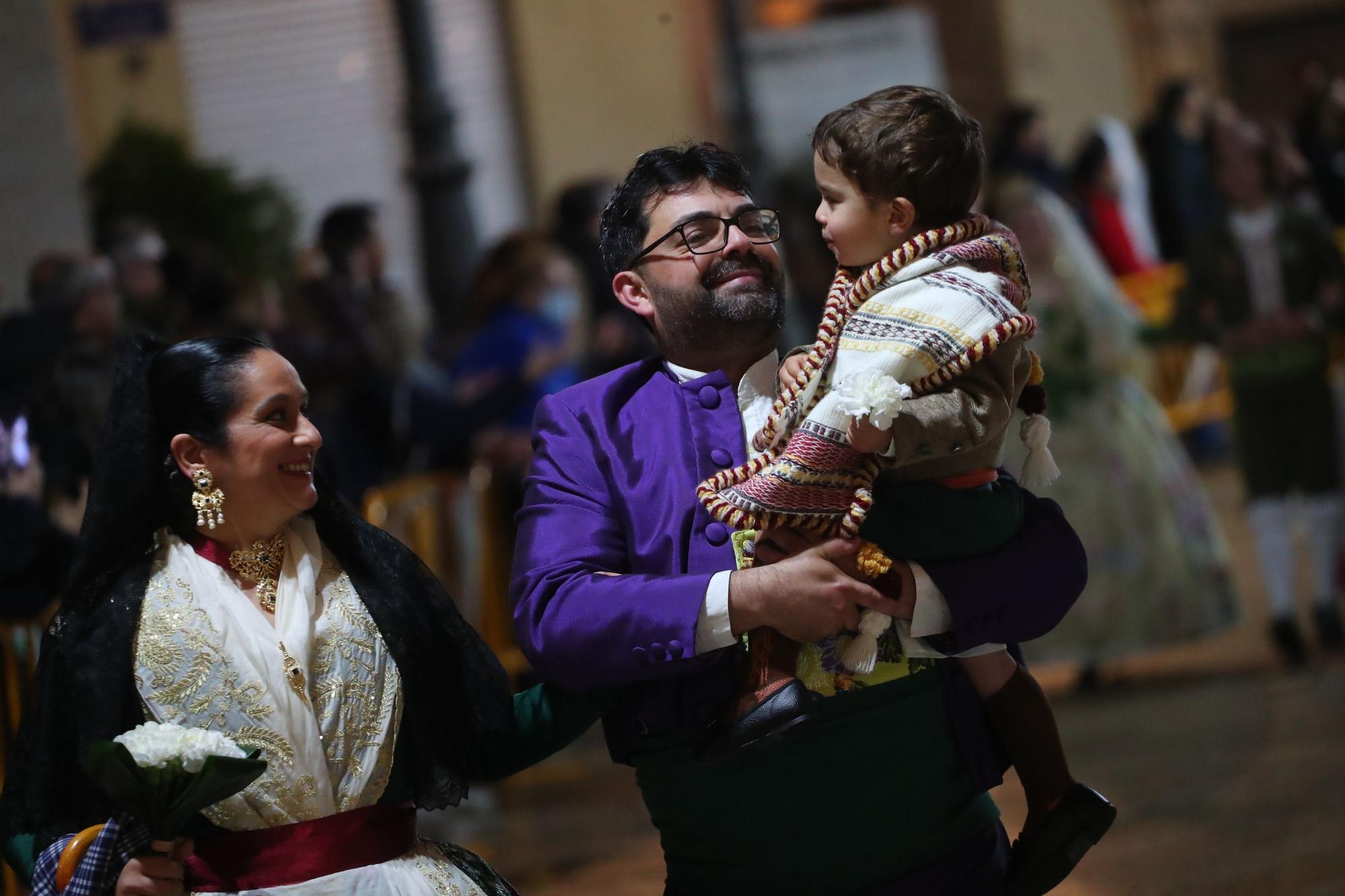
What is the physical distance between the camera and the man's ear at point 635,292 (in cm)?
298

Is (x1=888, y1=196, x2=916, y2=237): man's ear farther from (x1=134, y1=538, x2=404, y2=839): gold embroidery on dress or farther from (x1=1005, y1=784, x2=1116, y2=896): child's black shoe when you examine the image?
(x1=134, y1=538, x2=404, y2=839): gold embroidery on dress

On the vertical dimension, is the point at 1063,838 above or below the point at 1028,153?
below

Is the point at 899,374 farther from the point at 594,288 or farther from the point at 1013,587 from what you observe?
the point at 594,288

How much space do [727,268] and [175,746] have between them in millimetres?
1110

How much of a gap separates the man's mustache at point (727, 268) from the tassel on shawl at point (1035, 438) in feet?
1.64

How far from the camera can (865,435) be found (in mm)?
Answer: 2623

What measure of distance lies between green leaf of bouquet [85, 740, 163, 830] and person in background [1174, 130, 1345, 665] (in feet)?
19.9

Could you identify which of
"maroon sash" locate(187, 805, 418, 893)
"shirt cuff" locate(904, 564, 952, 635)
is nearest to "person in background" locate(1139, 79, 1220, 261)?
"shirt cuff" locate(904, 564, 952, 635)

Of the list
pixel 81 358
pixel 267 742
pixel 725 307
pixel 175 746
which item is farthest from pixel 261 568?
pixel 81 358

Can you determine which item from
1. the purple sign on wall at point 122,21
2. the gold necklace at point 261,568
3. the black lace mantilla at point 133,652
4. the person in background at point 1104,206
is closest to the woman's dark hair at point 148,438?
the black lace mantilla at point 133,652

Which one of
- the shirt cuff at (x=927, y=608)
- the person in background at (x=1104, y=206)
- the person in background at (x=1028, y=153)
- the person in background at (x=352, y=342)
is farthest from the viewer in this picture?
the person in background at (x=1028, y=153)

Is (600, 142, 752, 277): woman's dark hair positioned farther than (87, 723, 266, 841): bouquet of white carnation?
Yes

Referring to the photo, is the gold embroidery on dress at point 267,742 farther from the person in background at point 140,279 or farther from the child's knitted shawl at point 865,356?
the person in background at point 140,279

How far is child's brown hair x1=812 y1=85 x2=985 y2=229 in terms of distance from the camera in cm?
272
